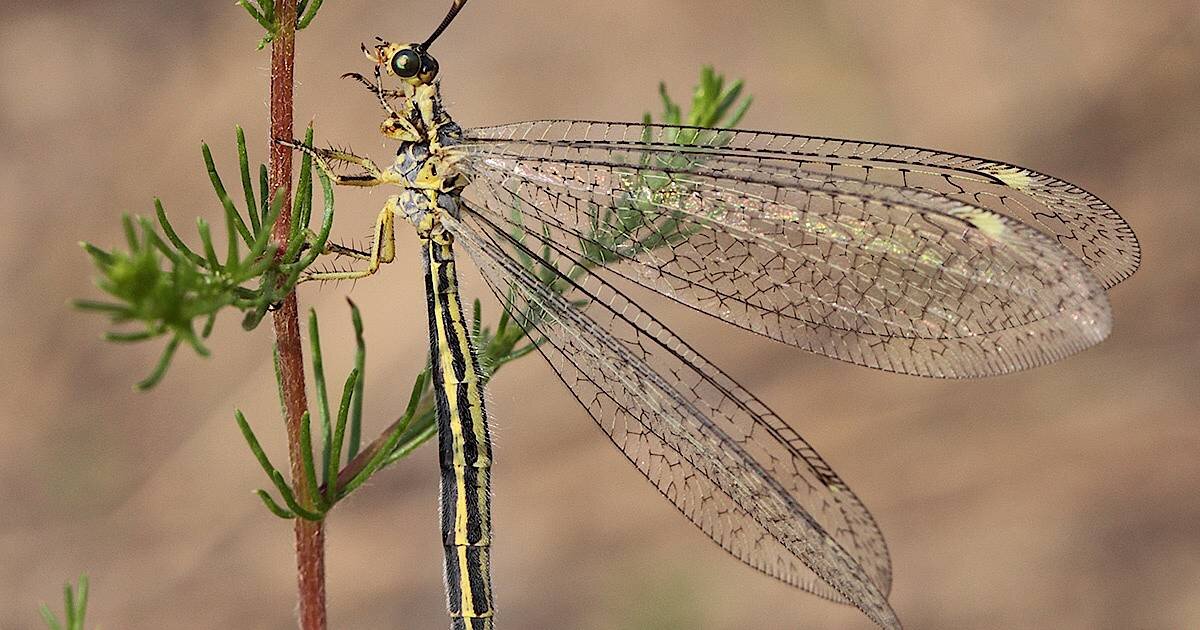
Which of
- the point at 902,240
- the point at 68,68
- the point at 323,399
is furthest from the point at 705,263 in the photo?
the point at 68,68

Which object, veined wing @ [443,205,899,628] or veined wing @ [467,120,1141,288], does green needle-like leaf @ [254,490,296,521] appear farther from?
veined wing @ [467,120,1141,288]

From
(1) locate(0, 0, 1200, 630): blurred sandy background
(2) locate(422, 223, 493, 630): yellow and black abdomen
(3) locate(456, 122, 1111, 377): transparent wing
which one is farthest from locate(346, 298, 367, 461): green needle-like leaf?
(1) locate(0, 0, 1200, 630): blurred sandy background

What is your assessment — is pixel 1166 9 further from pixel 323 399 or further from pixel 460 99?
pixel 323 399

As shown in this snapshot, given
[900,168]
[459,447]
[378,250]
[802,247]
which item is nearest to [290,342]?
[378,250]

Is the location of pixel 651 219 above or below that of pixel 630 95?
below

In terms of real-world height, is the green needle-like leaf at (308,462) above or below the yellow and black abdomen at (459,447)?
below

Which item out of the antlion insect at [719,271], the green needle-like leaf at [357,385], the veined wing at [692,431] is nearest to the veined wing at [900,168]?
the antlion insect at [719,271]

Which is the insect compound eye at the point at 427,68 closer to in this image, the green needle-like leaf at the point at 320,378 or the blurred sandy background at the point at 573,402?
the green needle-like leaf at the point at 320,378

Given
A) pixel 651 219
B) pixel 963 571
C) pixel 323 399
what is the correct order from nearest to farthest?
pixel 323 399 → pixel 651 219 → pixel 963 571
